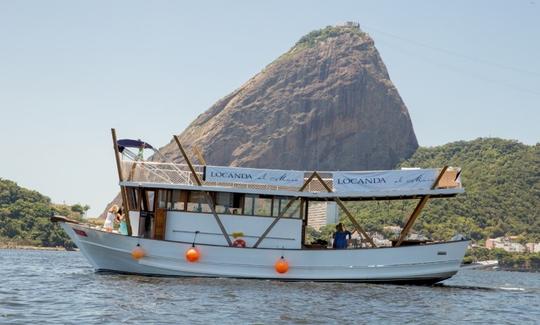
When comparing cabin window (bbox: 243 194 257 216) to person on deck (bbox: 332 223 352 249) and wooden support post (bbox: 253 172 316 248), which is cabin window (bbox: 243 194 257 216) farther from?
person on deck (bbox: 332 223 352 249)

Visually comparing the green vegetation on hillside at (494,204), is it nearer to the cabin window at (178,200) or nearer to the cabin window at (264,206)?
the cabin window at (264,206)

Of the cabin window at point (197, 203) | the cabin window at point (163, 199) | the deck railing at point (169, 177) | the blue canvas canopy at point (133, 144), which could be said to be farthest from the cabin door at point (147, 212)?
the blue canvas canopy at point (133, 144)

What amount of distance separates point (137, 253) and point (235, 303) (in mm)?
7637

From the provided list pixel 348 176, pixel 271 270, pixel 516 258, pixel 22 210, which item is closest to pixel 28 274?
pixel 271 270

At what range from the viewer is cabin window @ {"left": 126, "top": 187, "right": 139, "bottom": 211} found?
30.3 metres

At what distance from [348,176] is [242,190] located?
12.1 ft

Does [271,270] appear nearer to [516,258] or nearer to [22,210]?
[22,210]

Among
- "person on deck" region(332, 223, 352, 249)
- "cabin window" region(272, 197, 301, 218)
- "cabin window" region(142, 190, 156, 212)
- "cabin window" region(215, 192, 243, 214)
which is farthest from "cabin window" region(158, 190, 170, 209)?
"person on deck" region(332, 223, 352, 249)

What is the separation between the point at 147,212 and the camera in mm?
30031

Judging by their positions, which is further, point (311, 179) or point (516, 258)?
point (516, 258)

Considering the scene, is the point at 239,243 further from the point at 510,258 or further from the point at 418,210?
the point at 510,258

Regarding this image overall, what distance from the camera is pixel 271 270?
1125 inches

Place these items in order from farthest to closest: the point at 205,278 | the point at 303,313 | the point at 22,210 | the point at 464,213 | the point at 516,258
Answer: the point at 464,213, the point at 516,258, the point at 22,210, the point at 205,278, the point at 303,313

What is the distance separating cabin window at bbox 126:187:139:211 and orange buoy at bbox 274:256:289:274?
18.3ft
